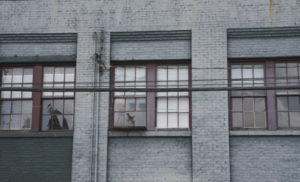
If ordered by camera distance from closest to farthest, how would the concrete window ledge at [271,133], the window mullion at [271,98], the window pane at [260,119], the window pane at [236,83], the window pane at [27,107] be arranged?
the concrete window ledge at [271,133] → the window mullion at [271,98] → the window pane at [260,119] → the window pane at [236,83] → the window pane at [27,107]

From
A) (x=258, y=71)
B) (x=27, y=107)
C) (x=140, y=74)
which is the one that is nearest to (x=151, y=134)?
(x=140, y=74)

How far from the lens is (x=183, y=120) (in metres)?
12.1

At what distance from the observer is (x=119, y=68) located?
12.6 m

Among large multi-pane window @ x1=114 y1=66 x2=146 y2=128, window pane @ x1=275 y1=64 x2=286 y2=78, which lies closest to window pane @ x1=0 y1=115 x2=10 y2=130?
large multi-pane window @ x1=114 y1=66 x2=146 y2=128

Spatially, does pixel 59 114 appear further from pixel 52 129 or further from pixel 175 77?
pixel 175 77

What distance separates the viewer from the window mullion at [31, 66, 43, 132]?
40.7 feet

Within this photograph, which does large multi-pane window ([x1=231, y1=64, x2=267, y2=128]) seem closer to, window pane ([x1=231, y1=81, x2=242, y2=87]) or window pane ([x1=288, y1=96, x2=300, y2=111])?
window pane ([x1=231, y1=81, x2=242, y2=87])

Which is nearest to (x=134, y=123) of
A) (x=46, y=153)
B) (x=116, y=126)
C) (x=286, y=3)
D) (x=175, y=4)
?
(x=116, y=126)

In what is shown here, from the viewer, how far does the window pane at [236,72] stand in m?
12.2

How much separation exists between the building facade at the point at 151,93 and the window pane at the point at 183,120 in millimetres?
42

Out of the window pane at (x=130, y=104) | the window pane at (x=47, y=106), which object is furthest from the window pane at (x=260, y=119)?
the window pane at (x=47, y=106)

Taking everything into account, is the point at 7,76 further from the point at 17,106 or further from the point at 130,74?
the point at 130,74

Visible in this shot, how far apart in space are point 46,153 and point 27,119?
50.4 inches

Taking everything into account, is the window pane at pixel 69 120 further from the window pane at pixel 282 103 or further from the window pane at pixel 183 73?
the window pane at pixel 282 103
